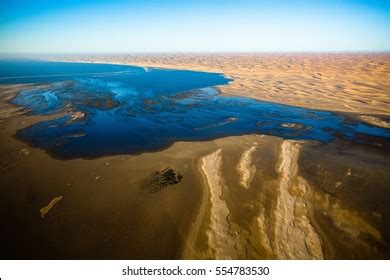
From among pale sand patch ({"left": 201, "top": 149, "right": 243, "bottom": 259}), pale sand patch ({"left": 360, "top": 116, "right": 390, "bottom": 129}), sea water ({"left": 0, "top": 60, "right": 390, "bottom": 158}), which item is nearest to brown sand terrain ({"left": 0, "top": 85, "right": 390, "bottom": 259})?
pale sand patch ({"left": 201, "top": 149, "right": 243, "bottom": 259})

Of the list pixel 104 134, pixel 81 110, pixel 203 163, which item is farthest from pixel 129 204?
pixel 81 110

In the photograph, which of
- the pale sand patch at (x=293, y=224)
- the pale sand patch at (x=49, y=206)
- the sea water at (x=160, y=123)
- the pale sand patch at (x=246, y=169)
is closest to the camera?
the pale sand patch at (x=293, y=224)

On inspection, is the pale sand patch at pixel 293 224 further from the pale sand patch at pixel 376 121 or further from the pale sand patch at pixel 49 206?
the pale sand patch at pixel 376 121

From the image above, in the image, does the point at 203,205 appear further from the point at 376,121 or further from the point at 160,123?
the point at 376,121

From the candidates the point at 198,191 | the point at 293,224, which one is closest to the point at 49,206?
the point at 198,191

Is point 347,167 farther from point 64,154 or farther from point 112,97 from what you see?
point 112,97

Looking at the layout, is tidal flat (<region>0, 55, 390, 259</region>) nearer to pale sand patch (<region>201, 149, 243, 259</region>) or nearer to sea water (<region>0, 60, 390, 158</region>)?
pale sand patch (<region>201, 149, 243, 259</region>)

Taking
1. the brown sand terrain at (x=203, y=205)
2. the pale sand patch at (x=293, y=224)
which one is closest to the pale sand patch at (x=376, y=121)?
the brown sand terrain at (x=203, y=205)
